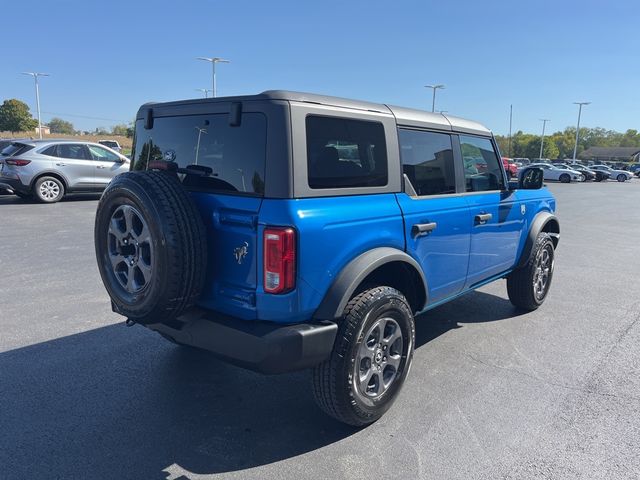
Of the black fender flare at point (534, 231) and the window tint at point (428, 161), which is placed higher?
the window tint at point (428, 161)

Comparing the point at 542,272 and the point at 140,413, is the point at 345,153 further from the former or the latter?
the point at 542,272

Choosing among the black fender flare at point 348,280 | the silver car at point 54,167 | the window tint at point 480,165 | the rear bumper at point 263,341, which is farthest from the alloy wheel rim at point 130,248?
the silver car at point 54,167

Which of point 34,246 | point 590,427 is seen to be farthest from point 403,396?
point 34,246

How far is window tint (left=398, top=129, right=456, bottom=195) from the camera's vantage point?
3428 millimetres

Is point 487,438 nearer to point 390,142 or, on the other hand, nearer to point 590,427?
point 590,427

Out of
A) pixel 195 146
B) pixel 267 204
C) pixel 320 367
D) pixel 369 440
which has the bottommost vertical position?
pixel 369 440

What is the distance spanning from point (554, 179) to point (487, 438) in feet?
130

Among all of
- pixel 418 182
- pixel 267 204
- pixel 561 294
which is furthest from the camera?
pixel 561 294

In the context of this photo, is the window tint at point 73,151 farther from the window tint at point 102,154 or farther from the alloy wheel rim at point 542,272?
the alloy wheel rim at point 542,272

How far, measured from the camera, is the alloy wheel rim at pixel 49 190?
12366 millimetres

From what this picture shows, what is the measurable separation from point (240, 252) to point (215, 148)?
683 mm

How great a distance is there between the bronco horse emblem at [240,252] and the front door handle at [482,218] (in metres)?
2.19

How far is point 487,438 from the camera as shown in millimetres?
2943

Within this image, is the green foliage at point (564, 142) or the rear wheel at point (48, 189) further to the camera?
the green foliage at point (564, 142)
